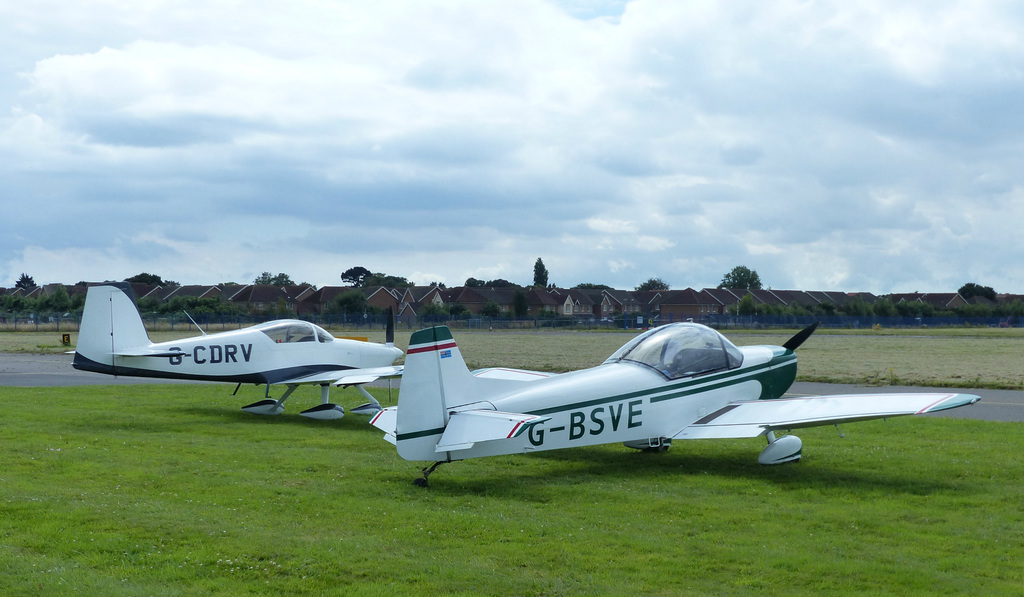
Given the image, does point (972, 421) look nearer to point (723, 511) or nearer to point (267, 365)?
point (723, 511)

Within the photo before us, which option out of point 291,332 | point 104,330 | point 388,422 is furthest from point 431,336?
point 104,330

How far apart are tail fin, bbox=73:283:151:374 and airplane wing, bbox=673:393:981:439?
915cm

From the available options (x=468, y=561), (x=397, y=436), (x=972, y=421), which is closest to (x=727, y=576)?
(x=468, y=561)

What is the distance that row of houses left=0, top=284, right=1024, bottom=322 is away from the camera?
105500mm

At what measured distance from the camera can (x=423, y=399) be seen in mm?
8039

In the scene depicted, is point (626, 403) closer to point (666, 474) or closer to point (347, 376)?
point (666, 474)

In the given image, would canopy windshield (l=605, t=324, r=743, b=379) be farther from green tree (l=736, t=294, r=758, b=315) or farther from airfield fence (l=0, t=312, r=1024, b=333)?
green tree (l=736, t=294, r=758, b=315)

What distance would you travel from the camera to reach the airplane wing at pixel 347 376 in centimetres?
1395

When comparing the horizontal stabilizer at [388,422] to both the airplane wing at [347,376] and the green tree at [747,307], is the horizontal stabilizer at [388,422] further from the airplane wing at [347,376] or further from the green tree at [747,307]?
the green tree at [747,307]

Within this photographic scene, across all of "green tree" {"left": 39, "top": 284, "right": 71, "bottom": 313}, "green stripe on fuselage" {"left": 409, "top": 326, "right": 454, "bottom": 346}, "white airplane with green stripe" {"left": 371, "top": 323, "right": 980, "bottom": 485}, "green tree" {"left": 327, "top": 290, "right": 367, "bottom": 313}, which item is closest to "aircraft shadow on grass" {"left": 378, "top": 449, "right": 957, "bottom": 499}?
"white airplane with green stripe" {"left": 371, "top": 323, "right": 980, "bottom": 485}

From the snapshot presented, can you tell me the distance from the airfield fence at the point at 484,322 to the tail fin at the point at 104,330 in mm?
47125

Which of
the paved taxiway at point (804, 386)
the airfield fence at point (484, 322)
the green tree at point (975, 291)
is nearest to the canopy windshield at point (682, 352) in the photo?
the paved taxiway at point (804, 386)

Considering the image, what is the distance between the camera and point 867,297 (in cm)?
13212

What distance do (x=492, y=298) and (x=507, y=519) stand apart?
335 ft
